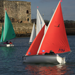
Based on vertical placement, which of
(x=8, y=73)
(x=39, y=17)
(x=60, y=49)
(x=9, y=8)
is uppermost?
(x=9, y=8)

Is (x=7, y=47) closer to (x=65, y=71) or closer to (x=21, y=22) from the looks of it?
(x=65, y=71)

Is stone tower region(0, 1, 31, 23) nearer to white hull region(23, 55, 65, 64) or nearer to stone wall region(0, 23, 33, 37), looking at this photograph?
stone wall region(0, 23, 33, 37)

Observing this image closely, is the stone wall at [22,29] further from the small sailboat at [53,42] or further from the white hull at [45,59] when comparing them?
the white hull at [45,59]

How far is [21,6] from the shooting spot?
98.5 metres

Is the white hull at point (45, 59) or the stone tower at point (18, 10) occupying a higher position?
the stone tower at point (18, 10)

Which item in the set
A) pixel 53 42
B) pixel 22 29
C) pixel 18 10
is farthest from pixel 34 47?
pixel 18 10

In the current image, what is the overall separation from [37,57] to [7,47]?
26.0 m

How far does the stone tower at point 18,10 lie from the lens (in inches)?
3770

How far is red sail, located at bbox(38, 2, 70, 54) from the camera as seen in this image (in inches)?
856

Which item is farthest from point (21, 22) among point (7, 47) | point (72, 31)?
point (7, 47)

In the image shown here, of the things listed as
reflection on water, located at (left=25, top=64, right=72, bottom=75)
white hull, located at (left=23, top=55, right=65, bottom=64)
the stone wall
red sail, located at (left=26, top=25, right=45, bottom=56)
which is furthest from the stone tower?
reflection on water, located at (left=25, top=64, right=72, bottom=75)

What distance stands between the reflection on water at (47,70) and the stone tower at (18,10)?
2918 inches

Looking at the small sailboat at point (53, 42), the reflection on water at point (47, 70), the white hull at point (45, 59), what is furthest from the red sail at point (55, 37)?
the reflection on water at point (47, 70)

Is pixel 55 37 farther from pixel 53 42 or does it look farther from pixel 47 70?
pixel 47 70
